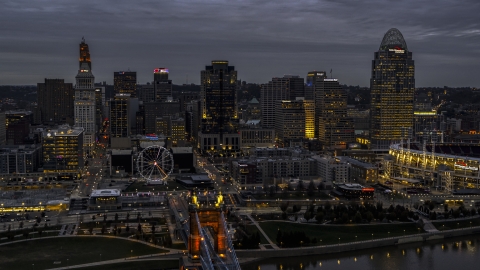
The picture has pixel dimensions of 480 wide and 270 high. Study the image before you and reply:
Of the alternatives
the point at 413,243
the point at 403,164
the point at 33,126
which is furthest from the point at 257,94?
the point at 413,243

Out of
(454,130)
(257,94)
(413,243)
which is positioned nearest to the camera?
(413,243)

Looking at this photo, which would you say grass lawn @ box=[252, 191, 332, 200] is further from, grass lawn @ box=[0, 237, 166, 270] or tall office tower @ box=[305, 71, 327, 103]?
tall office tower @ box=[305, 71, 327, 103]

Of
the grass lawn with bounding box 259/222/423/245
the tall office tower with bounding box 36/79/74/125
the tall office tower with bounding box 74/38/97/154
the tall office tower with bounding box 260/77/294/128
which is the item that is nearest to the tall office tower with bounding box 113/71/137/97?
the tall office tower with bounding box 36/79/74/125

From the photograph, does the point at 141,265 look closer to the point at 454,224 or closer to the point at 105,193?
the point at 105,193

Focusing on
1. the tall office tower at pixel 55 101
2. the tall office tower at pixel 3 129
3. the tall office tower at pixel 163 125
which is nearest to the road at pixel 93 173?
the tall office tower at pixel 163 125

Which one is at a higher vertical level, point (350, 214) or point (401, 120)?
point (401, 120)

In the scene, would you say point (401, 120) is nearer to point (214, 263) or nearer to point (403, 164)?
point (403, 164)

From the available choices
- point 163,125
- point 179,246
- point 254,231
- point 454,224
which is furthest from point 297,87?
point 179,246
